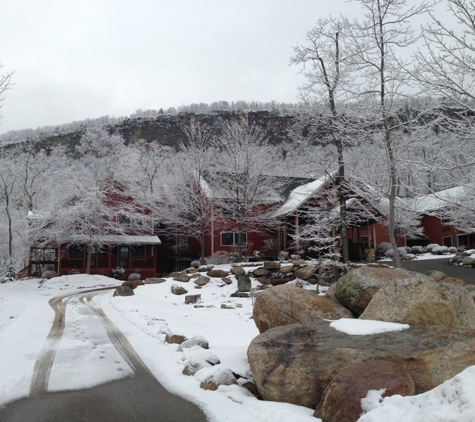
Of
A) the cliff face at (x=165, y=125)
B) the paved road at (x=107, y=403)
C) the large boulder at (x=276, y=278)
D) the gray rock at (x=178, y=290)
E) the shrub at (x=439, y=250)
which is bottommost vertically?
the gray rock at (x=178, y=290)

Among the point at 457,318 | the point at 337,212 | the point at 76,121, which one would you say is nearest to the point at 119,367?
the point at 457,318

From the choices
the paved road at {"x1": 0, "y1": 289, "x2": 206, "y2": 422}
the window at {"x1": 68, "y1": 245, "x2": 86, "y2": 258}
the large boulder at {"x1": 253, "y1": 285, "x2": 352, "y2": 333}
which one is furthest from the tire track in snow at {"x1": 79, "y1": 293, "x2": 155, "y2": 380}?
the window at {"x1": 68, "y1": 245, "x2": 86, "y2": 258}

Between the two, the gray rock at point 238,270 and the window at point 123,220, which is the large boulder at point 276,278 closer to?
A: the gray rock at point 238,270

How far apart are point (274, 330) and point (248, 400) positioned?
1.35 meters

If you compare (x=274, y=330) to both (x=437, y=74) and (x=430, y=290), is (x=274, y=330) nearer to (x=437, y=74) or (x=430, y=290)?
(x=430, y=290)

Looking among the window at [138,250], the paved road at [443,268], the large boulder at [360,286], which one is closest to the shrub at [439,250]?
the paved road at [443,268]

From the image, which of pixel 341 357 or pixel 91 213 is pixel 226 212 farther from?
pixel 341 357

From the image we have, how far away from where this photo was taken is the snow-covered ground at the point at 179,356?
3449mm

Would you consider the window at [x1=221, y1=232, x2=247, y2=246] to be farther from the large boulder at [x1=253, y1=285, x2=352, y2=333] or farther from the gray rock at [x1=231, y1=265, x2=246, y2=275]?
the large boulder at [x1=253, y1=285, x2=352, y2=333]

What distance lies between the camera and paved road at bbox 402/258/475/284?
19094 mm

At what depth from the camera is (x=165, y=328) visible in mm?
9711

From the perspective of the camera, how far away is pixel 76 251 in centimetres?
3328

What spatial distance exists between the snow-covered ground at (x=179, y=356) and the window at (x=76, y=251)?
16250 millimetres

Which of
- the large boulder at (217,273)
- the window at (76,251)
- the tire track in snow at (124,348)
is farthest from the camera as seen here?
the window at (76,251)
